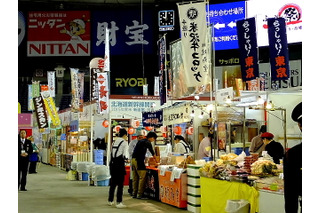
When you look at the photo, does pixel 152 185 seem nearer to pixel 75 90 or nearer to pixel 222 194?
pixel 222 194

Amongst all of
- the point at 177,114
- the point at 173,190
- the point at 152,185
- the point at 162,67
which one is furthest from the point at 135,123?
the point at 173,190

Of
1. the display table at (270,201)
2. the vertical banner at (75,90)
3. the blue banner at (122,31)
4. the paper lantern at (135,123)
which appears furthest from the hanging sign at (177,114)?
the blue banner at (122,31)

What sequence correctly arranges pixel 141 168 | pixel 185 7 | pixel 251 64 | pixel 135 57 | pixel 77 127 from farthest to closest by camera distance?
1. pixel 135 57
2. pixel 77 127
3. pixel 141 168
4. pixel 251 64
5. pixel 185 7

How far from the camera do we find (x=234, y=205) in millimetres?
6641

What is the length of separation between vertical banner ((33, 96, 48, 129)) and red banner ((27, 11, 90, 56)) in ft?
18.2

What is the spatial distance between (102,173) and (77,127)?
16.4ft

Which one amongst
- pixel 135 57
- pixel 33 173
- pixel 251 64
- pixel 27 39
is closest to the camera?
pixel 251 64

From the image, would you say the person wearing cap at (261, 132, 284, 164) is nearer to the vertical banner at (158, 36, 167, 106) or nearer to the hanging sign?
the hanging sign

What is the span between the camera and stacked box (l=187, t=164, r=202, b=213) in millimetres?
9375

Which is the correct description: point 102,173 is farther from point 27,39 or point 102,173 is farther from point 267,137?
point 27,39

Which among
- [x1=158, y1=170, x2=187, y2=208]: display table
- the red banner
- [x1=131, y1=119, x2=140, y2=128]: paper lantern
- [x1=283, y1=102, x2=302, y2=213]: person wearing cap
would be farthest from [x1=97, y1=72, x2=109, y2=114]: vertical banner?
[x1=283, y1=102, x2=302, y2=213]: person wearing cap

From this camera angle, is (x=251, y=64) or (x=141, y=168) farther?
(x=141, y=168)

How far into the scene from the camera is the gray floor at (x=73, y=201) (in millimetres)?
10315
